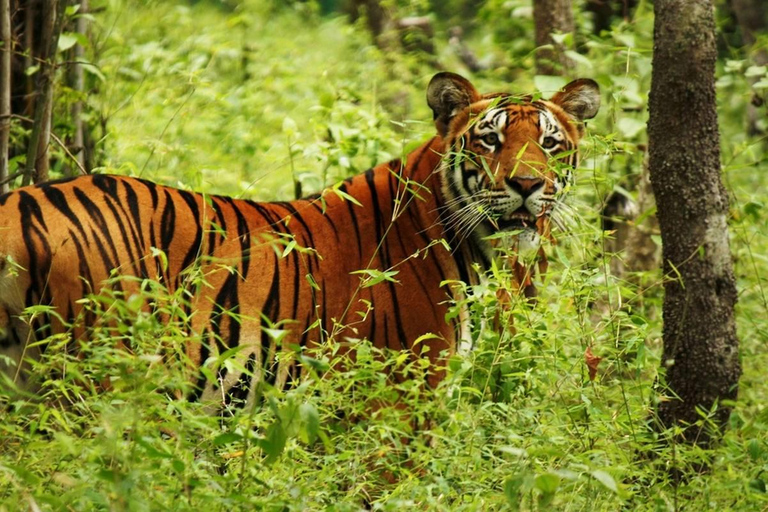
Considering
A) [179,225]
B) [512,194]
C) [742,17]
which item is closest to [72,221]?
[179,225]

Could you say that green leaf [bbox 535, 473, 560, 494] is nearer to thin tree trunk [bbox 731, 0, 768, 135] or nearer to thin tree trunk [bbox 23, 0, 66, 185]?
thin tree trunk [bbox 23, 0, 66, 185]

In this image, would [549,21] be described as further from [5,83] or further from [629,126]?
[5,83]

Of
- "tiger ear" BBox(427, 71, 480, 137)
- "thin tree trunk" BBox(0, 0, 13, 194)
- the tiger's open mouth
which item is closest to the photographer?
the tiger's open mouth

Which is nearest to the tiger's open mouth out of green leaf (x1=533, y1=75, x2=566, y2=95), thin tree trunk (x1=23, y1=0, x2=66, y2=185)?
green leaf (x1=533, y1=75, x2=566, y2=95)

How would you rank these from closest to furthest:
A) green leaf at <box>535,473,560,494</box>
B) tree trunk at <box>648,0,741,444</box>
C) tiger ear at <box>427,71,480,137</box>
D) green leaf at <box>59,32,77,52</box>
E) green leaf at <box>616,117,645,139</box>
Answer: green leaf at <box>535,473,560,494</box>
tree trunk at <box>648,0,741,444</box>
tiger ear at <box>427,71,480,137</box>
green leaf at <box>59,32,77,52</box>
green leaf at <box>616,117,645,139</box>

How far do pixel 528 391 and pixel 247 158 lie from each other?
4044mm

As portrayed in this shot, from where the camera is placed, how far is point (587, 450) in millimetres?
3012

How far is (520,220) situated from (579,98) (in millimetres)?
655

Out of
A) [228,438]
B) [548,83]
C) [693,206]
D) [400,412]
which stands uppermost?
[548,83]

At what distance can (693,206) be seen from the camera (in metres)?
3.62

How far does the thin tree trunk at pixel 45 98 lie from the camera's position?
4090 mm

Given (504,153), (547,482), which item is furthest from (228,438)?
(504,153)

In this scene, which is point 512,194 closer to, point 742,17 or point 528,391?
point 528,391

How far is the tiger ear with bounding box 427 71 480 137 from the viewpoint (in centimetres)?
393
